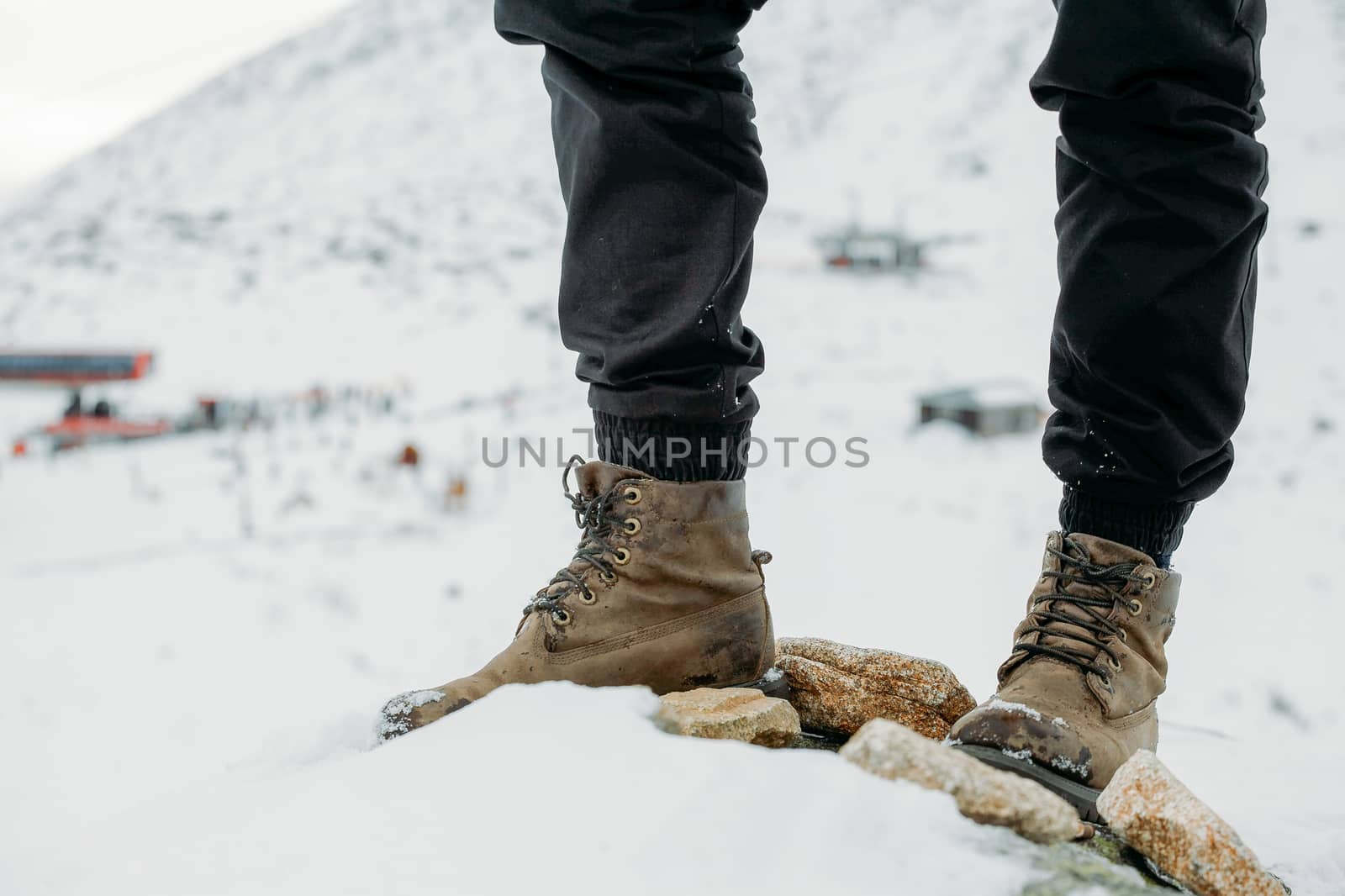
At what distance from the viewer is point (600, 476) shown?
4.17 feet

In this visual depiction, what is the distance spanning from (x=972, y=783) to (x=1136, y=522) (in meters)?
0.51

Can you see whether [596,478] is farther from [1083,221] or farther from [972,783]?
[1083,221]

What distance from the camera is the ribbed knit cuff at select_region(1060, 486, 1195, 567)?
1.23 m

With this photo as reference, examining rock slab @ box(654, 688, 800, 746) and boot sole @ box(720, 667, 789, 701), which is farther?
boot sole @ box(720, 667, 789, 701)

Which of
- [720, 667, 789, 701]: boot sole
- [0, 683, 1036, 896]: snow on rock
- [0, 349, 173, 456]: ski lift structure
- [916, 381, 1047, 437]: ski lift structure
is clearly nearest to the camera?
[0, 683, 1036, 896]: snow on rock

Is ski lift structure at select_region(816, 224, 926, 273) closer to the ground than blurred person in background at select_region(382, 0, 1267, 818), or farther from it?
farther from it

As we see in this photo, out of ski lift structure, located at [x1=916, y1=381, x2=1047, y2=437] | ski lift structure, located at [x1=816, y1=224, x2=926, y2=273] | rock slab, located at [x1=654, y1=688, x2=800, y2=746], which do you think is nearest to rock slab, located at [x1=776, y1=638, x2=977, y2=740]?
rock slab, located at [x1=654, y1=688, x2=800, y2=746]

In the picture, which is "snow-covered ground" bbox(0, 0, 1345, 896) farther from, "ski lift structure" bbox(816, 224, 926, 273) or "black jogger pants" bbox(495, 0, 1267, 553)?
"black jogger pants" bbox(495, 0, 1267, 553)

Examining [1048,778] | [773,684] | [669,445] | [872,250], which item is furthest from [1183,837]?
[872,250]

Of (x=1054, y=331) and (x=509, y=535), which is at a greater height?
(x=1054, y=331)

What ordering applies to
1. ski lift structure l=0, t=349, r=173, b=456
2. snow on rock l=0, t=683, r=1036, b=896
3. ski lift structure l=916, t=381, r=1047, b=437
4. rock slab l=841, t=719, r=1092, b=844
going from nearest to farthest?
snow on rock l=0, t=683, r=1036, b=896 < rock slab l=841, t=719, r=1092, b=844 < ski lift structure l=916, t=381, r=1047, b=437 < ski lift structure l=0, t=349, r=173, b=456

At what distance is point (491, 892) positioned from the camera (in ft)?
2.53

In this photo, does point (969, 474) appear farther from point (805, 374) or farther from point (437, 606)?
point (437, 606)

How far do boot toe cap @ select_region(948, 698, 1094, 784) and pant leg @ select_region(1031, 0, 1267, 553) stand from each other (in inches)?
12.2
